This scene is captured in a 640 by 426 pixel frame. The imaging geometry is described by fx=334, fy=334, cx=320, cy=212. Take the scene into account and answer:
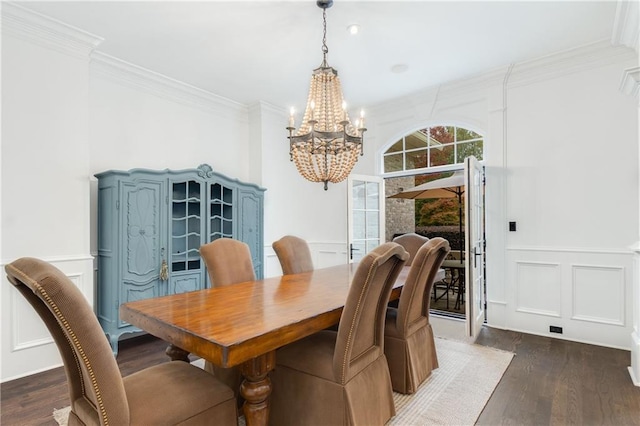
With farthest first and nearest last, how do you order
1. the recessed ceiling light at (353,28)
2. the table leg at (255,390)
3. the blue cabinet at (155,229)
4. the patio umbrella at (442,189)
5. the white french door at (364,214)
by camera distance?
1. the patio umbrella at (442,189)
2. the white french door at (364,214)
3. the blue cabinet at (155,229)
4. the recessed ceiling light at (353,28)
5. the table leg at (255,390)

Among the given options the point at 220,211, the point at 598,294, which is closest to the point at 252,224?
the point at 220,211

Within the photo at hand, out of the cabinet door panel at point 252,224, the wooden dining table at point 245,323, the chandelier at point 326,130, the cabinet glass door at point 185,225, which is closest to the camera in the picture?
the wooden dining table at point 245,323

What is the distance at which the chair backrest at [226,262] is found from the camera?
2.48 m

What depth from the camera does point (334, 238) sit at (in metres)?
5.20

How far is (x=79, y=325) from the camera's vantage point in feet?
3.67

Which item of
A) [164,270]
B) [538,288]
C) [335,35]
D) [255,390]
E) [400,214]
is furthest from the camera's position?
[400,214]

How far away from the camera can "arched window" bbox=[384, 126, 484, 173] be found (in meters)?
4.22

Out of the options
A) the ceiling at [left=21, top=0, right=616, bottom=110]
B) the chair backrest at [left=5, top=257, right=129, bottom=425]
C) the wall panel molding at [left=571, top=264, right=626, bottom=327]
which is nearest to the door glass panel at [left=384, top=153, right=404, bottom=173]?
the ceiling at [left=21, top=0, right=616, bottom=110]

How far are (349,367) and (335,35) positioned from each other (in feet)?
9.02

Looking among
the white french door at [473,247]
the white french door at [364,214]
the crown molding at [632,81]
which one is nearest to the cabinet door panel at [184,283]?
the white french door at [364,214]

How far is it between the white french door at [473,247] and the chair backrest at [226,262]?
213cm

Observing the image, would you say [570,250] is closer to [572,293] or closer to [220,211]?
[572,293]

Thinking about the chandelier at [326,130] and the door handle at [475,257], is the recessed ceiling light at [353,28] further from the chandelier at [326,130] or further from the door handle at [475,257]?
the door handle at [475,257]

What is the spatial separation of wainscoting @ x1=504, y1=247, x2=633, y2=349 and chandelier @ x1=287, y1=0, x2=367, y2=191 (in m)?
2.38
